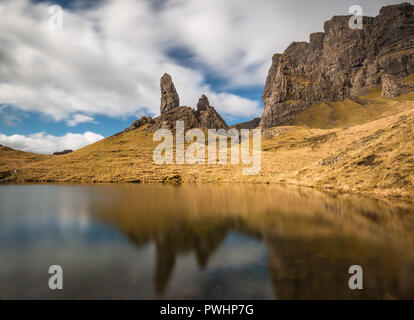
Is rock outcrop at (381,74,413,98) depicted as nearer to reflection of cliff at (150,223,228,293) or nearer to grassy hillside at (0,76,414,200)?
grassy hillside at (0,76,414,200)

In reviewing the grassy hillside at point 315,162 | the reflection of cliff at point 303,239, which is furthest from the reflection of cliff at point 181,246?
the grassy hillside at point 315,162

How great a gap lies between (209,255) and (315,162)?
57468 millimetres

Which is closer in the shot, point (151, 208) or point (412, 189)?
point (151, 208)

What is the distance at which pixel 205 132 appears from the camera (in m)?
190

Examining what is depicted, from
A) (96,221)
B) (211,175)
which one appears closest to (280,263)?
(96,221)

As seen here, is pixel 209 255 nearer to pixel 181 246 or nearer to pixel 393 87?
pixel 181 246

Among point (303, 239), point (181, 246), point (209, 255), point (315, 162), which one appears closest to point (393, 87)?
point (315, 162)

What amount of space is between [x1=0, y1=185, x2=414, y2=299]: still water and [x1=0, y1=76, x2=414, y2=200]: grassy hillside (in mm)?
15372

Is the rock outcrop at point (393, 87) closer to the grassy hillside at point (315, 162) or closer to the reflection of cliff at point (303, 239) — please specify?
the grassy hillside at point (315, 162)

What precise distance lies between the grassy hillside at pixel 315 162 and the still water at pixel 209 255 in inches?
605

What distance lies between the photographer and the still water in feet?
26.3
